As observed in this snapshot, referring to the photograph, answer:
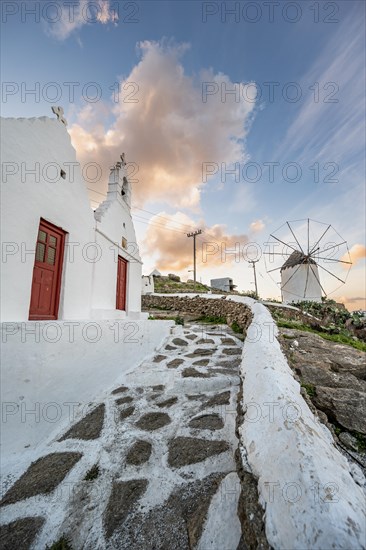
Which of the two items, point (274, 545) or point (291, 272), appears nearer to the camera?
point (274, 545)

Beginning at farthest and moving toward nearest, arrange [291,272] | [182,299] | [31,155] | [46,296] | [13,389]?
1. [291,272]
2. [182,299]
3. [46,296]
4. [31,155]
5. [13,389]

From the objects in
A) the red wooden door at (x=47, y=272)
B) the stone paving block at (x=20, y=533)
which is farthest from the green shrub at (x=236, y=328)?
the stone paving block at (x=20, y=533)

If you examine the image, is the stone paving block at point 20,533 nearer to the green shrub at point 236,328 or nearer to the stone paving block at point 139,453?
the stone paving block at point 139,453

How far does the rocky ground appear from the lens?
251 centimetres

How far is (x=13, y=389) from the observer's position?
343 cm

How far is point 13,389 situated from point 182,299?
41.0 ft

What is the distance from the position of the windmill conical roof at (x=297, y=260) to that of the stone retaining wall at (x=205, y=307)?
15.3 m

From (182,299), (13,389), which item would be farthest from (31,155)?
(182,299)

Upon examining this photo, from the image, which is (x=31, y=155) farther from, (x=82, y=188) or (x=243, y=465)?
(x=243, y=465)

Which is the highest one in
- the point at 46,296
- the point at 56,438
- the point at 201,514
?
the point at 46,296

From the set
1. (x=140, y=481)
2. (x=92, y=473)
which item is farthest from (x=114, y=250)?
(x=140, y=481)

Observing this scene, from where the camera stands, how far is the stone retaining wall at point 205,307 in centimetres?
932

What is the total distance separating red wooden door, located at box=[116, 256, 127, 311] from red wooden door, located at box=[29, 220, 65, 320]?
3587mm

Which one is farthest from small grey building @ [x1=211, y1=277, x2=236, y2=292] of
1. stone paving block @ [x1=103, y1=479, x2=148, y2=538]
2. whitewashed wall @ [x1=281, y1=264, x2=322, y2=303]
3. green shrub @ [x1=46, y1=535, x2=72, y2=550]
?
green shrub @ [x1=46, y1=535, x2=72, y2=550]
